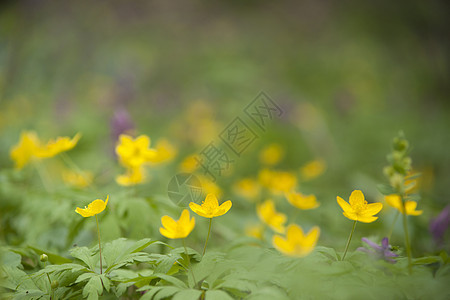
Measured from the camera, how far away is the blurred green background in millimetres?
2869

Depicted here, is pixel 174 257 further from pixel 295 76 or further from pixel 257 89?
pixel 295 76

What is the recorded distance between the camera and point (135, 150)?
4.42ft

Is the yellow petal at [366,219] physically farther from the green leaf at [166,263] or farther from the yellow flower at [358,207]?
the green leaf at [166,263]

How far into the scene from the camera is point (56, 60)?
4.54 metres

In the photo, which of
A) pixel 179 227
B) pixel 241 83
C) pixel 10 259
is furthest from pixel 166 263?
pixel 241 83

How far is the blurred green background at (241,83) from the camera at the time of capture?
9.41ft

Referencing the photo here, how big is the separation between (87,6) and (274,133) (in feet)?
12.5

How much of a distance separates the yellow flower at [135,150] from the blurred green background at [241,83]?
22cm

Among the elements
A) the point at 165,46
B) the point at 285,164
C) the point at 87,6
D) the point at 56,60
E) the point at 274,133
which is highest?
the point at 87,6

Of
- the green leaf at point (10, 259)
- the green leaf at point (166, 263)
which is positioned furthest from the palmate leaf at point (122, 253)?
the green leaf at point (10, 259)

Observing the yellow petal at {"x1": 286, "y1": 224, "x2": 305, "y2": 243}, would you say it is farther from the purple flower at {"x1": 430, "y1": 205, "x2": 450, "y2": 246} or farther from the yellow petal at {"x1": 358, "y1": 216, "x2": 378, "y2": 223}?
the purple flower at {"x1": 430, "y1": 205, "x2": 450, "y2": 246}

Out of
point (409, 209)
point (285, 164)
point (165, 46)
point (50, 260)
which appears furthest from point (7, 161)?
point (165, 46)

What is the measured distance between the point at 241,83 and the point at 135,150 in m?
3.38
